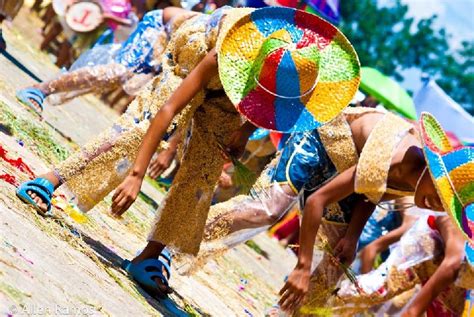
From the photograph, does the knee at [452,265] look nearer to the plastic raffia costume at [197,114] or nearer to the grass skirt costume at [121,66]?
the plastic raffia costume at [197,114]

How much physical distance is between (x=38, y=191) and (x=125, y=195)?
1.55 feet

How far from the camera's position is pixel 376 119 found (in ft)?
17.7

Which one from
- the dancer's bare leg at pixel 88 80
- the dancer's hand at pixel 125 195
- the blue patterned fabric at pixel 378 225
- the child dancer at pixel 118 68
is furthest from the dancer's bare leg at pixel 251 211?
the blue patterned fabric at pixel 378 225

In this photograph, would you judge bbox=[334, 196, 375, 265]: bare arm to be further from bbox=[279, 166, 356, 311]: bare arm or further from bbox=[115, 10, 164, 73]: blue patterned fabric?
bbox=[115, 10, 164, 73]: blue patterned fabric

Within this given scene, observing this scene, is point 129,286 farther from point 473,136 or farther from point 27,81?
point 473,136

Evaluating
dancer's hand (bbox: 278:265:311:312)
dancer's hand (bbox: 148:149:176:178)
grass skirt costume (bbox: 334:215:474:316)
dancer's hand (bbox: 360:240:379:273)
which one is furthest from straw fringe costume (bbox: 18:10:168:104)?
dancer's hand (bbox: 278:265:311:312)

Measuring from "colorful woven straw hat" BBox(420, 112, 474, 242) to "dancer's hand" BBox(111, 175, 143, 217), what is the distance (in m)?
1.35

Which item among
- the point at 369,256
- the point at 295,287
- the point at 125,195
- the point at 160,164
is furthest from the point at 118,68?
the point at 295,287

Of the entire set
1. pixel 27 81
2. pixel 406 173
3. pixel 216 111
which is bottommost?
pixel 27 81

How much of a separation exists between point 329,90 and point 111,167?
109 cm

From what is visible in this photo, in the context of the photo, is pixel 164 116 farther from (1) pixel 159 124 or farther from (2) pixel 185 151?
(2) pixel 185 151

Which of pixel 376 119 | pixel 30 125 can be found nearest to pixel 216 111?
pixel 376 119

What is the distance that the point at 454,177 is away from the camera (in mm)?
4973

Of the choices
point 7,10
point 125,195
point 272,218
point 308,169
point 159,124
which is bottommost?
point 7,10
